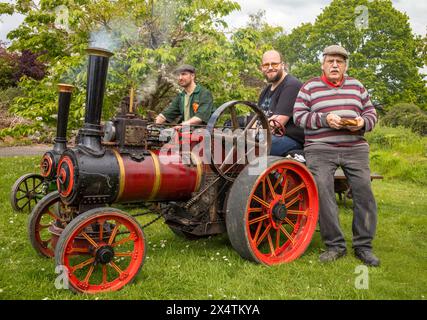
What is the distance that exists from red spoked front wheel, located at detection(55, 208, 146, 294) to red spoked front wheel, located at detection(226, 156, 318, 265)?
2.69 feet

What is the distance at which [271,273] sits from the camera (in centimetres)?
341

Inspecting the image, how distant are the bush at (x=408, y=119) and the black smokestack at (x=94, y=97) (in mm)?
13462

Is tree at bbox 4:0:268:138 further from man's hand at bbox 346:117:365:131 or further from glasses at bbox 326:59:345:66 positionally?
man's hand at bbox 346:117:365:131

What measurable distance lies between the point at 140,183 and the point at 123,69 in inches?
151

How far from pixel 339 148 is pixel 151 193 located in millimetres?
1698

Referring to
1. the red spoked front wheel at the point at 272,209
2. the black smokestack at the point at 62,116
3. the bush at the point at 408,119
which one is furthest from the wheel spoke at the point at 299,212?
the bush at the point at 408,119

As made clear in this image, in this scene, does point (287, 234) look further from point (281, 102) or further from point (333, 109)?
point (281, 102)

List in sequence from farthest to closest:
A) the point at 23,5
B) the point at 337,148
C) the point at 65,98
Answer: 1. the point at 23,5
2. the point at 65,98
3. the point at 337,148

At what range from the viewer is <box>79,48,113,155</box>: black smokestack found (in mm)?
3053

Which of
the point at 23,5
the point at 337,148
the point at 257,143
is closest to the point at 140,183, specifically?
the point at 257,143

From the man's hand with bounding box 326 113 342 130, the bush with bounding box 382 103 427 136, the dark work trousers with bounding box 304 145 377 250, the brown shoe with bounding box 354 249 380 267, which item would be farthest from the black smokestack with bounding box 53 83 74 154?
the bush with bounding box 382 103 427 136

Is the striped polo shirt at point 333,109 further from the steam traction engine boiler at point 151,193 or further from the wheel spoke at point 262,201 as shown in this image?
the wheel spoke at point 262,201

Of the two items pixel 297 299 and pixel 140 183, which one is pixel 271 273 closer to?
pixel 297 299

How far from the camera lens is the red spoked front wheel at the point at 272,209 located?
3.47m
